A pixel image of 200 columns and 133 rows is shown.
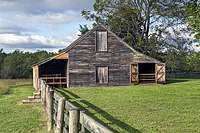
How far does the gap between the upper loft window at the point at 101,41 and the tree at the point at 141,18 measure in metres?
11.4

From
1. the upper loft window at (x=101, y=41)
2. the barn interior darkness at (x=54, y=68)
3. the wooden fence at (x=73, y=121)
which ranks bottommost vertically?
the wooden fence at (x=73, y=121)

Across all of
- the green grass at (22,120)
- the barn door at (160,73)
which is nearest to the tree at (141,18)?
the barn door at (160,73)

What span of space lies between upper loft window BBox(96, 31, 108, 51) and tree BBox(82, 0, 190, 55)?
11.4m

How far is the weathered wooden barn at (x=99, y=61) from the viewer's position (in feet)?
96.3

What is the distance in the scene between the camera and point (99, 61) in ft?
98.2

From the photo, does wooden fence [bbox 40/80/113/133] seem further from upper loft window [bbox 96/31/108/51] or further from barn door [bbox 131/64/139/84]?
barn door [bbox 131/64/139/84]

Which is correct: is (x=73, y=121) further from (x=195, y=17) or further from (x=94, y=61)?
(x=94, y=61)

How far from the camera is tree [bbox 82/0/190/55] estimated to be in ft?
131

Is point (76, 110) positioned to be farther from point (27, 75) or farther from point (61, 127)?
point (27, 75)

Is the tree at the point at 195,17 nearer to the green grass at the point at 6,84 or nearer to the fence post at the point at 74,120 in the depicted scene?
the green grass at the point at 6,84

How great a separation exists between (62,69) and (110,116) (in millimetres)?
25087

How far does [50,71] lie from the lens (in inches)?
1391

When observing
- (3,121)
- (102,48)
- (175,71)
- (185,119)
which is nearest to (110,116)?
(185,119)

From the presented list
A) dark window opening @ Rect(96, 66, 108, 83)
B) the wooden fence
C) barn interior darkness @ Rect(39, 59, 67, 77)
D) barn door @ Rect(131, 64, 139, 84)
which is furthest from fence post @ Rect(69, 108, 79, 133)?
barn interior darkness @ Rect(39, 59, 67, 77)
